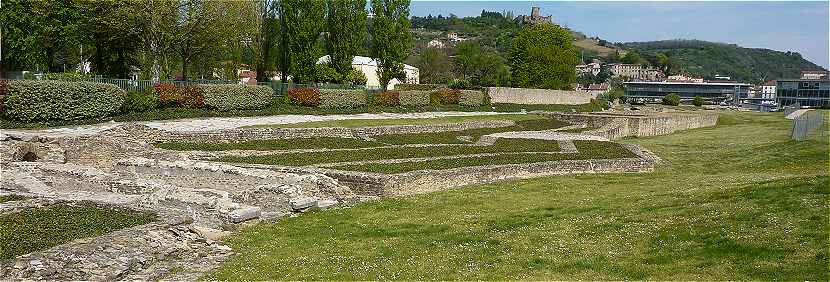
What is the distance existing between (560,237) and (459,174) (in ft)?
29.5

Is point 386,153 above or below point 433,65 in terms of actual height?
below

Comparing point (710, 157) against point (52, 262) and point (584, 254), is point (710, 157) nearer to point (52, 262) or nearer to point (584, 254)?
point (584, 254)

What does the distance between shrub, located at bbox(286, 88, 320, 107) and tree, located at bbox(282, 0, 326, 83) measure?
8.76 m

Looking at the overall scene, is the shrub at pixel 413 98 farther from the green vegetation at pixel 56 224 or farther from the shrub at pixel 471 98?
the green vegetation at pixel 56 224

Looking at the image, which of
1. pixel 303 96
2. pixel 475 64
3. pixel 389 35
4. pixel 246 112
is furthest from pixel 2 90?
→ pixel 475 64

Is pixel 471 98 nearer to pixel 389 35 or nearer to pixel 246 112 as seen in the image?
pixel 389 35

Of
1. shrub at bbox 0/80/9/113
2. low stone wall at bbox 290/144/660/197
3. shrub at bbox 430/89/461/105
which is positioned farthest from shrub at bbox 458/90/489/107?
shrub at bbox 0/80/9/113

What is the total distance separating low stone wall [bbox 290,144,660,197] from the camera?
65.7 ft

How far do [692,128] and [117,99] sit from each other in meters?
46.1

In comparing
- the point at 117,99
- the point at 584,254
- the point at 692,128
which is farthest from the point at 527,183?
the point at 692,128

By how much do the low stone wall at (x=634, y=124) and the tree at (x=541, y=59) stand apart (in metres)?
21.5

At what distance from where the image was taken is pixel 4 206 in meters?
15.3

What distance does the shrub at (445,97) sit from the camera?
176 feet

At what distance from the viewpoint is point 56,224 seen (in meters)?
13.7
